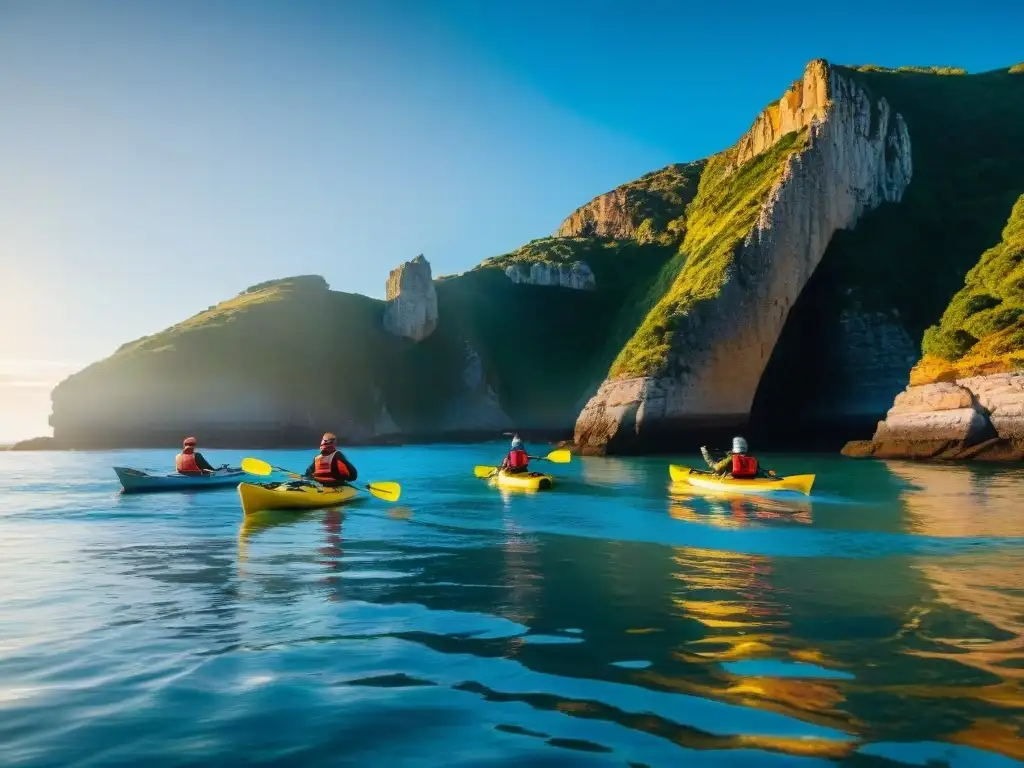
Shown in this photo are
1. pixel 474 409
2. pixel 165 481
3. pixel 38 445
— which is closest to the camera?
pixel 165 481

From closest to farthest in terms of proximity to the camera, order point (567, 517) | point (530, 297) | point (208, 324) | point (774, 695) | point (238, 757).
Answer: point (238, 757) → point (774, 695) → point (567, 517) → point (208, 324) → point (530, 297)

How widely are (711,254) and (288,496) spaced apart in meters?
51.9

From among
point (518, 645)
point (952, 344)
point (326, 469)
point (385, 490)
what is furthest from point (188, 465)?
point (952, 344)

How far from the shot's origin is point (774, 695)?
6.16m

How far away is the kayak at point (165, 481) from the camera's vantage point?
27281mm

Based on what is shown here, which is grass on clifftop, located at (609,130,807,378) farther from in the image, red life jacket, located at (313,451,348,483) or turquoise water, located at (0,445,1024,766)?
turquoise water, located at (0,445,1024,766)

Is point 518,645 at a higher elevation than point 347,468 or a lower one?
lower

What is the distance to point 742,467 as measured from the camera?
937 inches

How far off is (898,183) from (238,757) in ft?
266

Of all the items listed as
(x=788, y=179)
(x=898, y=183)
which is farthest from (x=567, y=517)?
(x=898, y=183)

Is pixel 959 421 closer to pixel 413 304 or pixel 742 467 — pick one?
pixel 742 467

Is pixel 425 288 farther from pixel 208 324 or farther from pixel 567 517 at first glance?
pixel 567 517

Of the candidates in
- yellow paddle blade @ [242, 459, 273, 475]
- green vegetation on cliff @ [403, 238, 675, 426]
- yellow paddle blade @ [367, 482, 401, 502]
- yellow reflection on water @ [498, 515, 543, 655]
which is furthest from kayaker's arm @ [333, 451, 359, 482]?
green vegetation on cliff @ [403, 238, 675, 426]

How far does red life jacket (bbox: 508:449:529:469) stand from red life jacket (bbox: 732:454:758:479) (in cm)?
816
